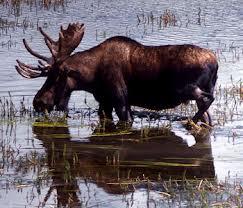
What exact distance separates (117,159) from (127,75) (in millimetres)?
2325

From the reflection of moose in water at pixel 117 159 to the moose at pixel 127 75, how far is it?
1.69 feet

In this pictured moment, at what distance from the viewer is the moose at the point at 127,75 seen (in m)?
11.5

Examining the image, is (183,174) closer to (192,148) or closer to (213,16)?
(192,148)

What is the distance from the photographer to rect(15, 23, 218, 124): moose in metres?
11.5

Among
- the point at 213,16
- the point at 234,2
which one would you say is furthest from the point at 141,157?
the point at 234,2

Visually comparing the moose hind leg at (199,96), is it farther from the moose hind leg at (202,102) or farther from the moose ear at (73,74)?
the moose ear at (73,74)

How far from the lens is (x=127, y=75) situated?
1186 cm

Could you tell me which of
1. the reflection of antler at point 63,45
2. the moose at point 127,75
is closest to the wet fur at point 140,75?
the moose at point 127,75

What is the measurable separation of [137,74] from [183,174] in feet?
10.2

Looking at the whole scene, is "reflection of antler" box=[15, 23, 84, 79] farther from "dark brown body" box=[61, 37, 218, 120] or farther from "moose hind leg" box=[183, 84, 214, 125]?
"moose hind leg" box=[183, 84, 214, 125]

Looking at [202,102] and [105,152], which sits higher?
[202,102]

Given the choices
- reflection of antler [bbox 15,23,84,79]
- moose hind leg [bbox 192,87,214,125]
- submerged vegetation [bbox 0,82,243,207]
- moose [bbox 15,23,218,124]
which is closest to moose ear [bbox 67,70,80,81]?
moose [bbox 15,23,218,124]

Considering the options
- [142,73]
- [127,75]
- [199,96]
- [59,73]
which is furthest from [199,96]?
[59,73]

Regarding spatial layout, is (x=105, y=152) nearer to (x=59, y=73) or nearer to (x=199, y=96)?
(x=199, y=96)
